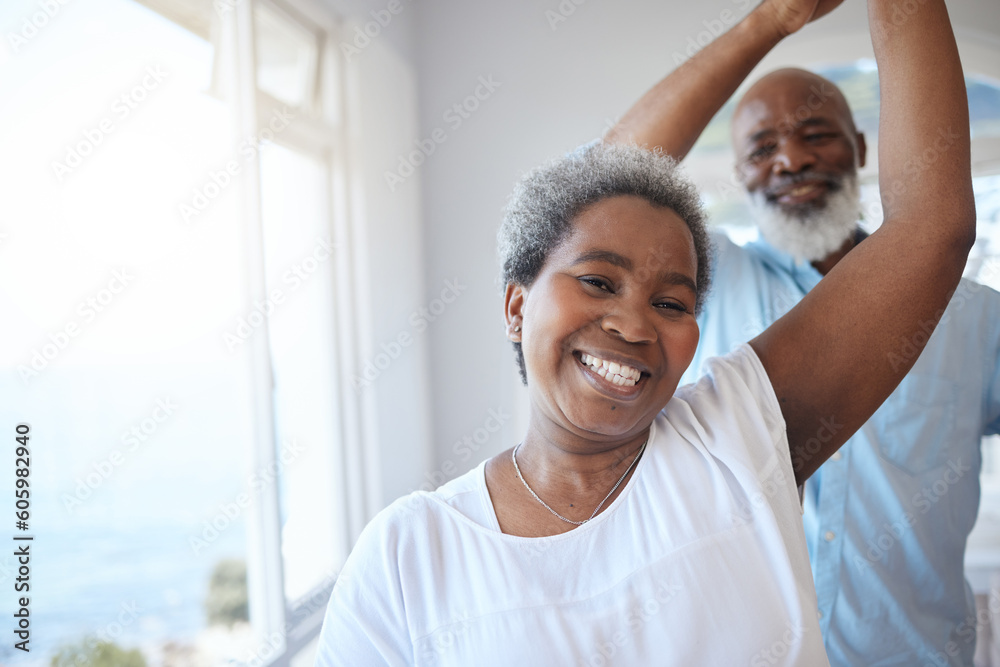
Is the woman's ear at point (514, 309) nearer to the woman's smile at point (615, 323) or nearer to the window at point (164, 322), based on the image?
the woman's smile at point (615, 323)

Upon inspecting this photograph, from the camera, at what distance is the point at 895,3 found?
3.25ft

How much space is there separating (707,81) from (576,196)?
0.43m

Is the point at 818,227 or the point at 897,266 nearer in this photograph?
the point at 897,266

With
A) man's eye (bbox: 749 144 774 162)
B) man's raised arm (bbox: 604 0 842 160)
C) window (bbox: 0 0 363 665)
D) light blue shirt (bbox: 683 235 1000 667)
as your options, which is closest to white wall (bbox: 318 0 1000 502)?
window (bbox: 0 0 363 665)

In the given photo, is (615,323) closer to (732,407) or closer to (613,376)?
(613,376)

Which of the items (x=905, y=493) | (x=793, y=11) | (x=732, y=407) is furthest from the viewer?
(x=905, y=493)

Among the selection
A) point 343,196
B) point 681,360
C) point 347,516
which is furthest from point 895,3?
point 347,516

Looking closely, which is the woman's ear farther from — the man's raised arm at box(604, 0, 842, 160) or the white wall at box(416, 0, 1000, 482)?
the white wall at box(416, 0, 1000, 482)

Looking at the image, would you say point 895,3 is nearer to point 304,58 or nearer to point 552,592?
point 552,592

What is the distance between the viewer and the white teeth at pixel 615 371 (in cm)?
87

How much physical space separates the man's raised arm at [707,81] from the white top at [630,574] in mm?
513

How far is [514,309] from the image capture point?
3.39 feet

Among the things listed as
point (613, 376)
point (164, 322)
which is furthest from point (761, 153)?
point (164, 322)

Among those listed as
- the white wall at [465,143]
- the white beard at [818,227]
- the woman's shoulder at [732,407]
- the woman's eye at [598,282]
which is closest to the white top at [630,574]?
the woman's shoulder at [732,407]
